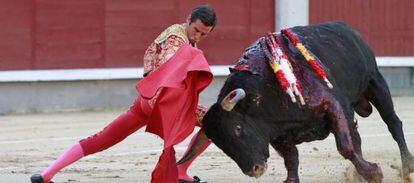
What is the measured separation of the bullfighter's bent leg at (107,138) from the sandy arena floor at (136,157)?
24.5 inches

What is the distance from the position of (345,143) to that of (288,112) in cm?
32

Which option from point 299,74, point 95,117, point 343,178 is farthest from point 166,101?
point 95,117

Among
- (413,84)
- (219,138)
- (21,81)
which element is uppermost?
(219,138)

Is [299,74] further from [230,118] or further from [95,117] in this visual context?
[95,117]

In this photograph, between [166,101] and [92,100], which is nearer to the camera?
[166,101]

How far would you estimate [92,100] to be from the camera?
36.6 feet

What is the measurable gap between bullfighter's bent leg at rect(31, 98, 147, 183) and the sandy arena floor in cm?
62

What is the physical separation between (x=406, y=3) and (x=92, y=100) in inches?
173

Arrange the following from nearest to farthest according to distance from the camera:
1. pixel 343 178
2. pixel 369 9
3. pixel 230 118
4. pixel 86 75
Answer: pixel 230 118 < pixel 343 178 < pixel 86 75 < pixel 369 9

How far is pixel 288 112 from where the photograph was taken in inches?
205

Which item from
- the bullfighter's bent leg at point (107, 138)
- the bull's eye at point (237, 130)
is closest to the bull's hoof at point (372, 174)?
the bull's eye at point (237, 130)

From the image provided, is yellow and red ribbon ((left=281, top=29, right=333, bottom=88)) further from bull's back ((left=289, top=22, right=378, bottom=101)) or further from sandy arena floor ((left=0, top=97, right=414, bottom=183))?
sandy arena floor ((left=0, top=97, right=414, bottom=183))

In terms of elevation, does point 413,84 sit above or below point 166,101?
below

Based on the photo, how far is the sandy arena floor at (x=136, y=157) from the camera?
6.26 meters
